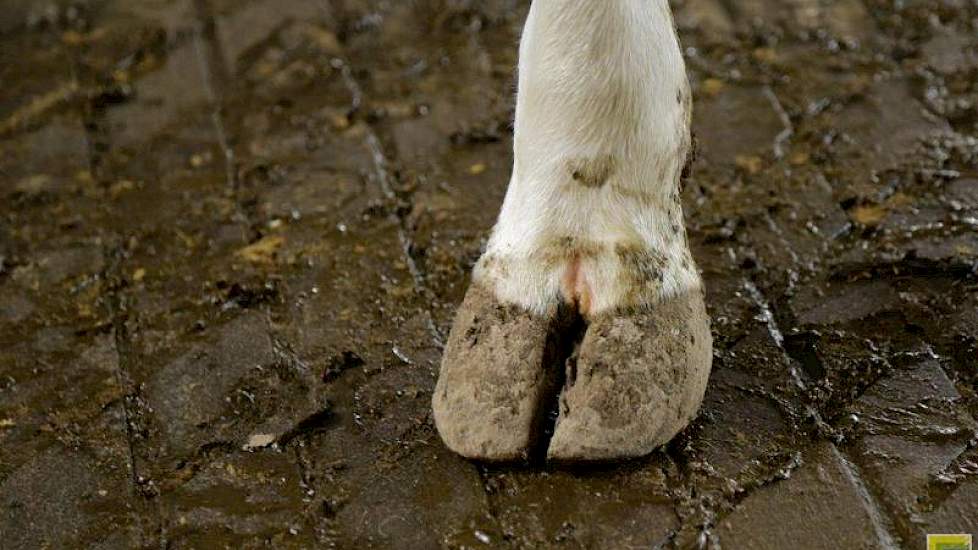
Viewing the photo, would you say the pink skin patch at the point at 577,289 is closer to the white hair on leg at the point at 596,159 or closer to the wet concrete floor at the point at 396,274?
the white hair on leg at the point at 596,159

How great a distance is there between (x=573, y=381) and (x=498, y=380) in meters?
0.13

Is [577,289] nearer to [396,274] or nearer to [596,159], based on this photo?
[596,159]

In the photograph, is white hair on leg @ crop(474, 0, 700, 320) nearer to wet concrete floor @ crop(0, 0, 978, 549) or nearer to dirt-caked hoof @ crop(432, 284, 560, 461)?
dirt-caked hoof @ crop(432, 284, 560, 461)

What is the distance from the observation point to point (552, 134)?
2.36 meters

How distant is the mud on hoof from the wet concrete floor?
0.08 meters

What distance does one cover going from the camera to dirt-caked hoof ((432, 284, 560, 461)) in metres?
2.27

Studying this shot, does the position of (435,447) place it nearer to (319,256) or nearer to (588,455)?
(588,455)

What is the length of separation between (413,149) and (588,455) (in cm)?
153

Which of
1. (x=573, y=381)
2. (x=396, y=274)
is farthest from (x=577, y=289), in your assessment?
(x=396, y=274)

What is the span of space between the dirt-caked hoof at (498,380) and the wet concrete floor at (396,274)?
0.27 ft

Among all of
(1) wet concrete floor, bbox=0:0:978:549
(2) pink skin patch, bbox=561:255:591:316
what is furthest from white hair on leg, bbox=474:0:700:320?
(1) wet concrete floor, bbox=0:0:978:549

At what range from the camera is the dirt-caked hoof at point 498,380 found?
7.45ft

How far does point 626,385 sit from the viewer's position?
224 cm

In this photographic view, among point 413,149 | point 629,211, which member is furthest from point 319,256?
point 629,211
